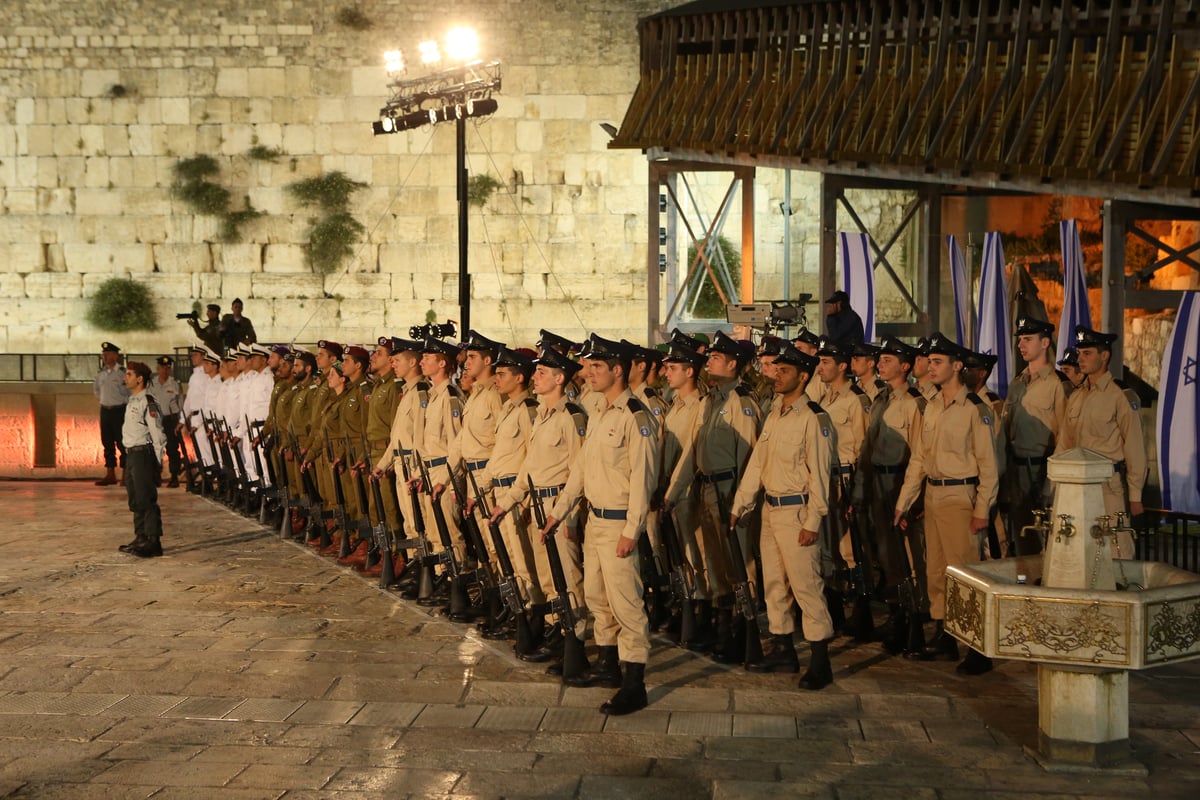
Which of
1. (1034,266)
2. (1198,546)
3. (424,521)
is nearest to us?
(424,521)

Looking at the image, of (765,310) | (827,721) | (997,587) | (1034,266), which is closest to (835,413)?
(827,721)

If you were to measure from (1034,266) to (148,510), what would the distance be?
13326 mm

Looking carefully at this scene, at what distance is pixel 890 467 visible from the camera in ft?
28.9

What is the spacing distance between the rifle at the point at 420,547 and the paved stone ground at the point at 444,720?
315 mm

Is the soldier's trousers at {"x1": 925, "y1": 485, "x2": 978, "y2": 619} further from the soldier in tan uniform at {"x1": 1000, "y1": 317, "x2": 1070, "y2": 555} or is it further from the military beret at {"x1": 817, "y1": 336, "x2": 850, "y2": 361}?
the military beret at {"x1": 817, "y1": 336, "x2": 850, "y2": 361}

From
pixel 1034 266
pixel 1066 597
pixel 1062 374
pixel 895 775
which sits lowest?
pixel 895 775

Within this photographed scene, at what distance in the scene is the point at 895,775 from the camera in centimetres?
598

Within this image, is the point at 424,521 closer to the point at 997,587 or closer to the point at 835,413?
the point at 835,413

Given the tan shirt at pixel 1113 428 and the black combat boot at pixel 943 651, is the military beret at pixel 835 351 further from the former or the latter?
the black combat boot at pixel 943 651

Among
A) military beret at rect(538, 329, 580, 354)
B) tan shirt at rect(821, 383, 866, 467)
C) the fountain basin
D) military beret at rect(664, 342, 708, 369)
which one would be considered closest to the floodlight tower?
military beret at rect(538, 329, 580, 354)

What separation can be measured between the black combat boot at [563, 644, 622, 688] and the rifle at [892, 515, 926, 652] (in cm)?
184

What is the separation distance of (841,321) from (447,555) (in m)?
4.65

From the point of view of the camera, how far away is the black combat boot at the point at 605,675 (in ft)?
24.6

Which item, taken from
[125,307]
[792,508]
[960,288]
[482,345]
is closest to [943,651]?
[792,508]
